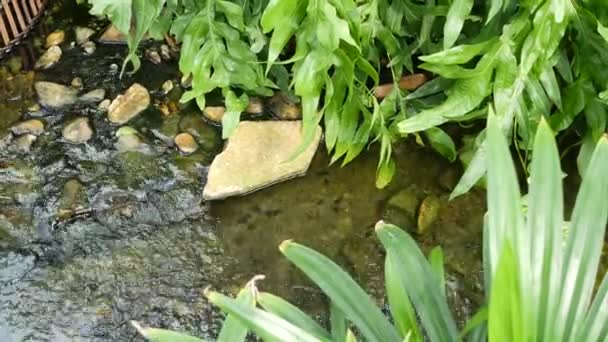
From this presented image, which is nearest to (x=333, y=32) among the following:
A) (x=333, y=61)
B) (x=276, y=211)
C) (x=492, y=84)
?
(x=333, y=61)

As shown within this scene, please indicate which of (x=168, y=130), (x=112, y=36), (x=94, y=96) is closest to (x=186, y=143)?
(x=168, y=130)

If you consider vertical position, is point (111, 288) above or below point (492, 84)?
below

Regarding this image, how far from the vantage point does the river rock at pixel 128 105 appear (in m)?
1.92

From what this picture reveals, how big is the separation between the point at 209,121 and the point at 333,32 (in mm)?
718

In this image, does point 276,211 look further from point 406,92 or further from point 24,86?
point 24,86

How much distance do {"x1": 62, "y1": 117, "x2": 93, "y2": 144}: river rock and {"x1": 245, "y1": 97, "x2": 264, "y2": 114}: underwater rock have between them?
40 centimetres

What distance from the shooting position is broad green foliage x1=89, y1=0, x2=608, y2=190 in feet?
4.34

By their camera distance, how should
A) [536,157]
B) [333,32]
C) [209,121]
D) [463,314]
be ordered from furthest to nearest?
1. [209,121]
2. [463,314]
3. [333,32]
4. [536,157]

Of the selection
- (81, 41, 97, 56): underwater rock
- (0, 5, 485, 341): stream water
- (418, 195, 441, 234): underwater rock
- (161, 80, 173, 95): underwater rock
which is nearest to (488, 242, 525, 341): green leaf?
(0, 5, 485, 341): stream water

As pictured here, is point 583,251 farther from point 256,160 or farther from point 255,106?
point 255,106

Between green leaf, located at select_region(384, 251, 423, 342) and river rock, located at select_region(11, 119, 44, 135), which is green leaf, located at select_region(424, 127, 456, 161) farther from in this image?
river rock, located at select_region(11, 119, 44, 135)

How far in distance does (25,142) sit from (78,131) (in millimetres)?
129

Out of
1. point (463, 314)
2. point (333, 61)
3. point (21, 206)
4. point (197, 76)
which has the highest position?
point (333, 61)

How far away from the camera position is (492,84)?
1.39m
